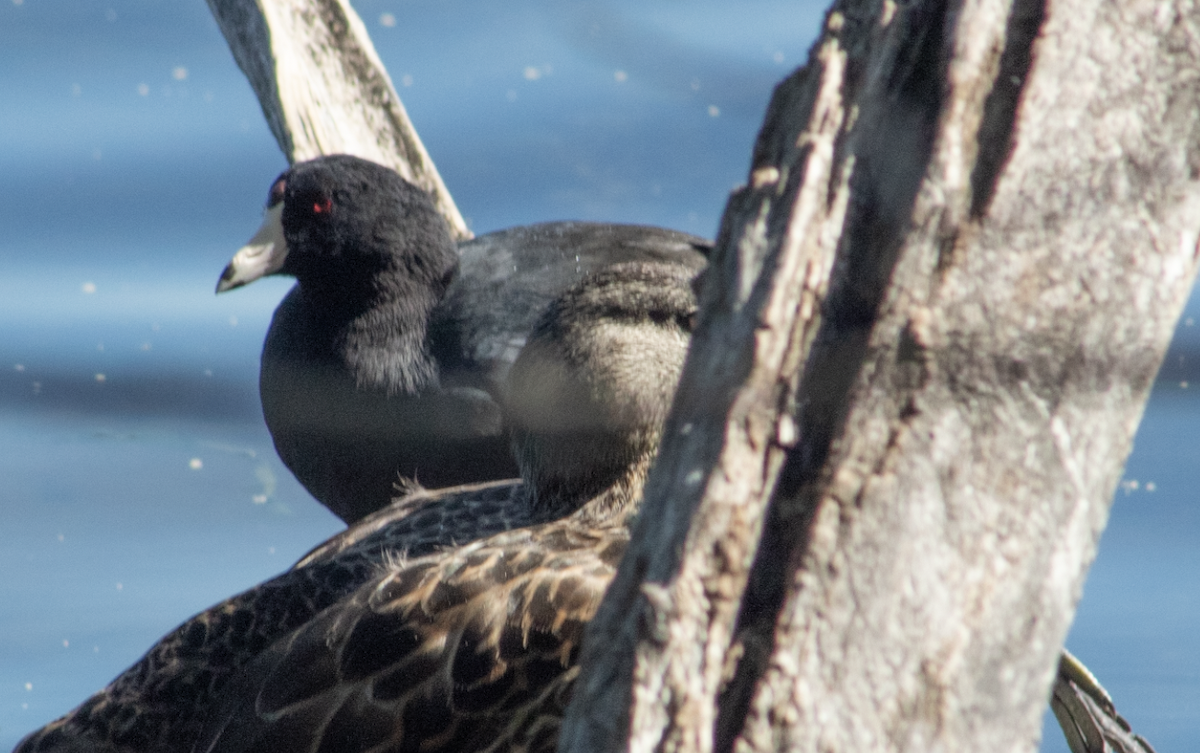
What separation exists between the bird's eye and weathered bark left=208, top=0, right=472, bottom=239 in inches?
6.5

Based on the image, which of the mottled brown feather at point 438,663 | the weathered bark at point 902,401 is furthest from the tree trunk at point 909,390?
the mottled brown feather at point 438,663

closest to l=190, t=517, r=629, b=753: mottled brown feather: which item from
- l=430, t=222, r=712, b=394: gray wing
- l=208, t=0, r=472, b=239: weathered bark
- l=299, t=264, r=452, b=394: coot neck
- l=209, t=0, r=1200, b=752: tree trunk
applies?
l=209, t=0, r=1200, b=752: tree trunk

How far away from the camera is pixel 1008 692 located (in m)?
0.88

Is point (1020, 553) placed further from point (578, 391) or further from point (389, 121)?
point (389, 121)

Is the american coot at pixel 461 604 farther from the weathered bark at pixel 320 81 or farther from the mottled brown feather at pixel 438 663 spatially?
the weathered bark at pixel 320 81

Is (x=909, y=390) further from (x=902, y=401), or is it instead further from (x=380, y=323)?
(x=380, y=323)

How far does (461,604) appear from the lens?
1470 millimetres

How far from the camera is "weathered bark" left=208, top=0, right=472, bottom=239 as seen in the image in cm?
292

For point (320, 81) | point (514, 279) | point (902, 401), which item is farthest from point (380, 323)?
point (902, 401)

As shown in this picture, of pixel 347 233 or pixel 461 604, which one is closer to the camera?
pixel 461 604

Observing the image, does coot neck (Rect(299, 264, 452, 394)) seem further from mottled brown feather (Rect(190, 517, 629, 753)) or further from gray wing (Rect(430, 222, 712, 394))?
mottled brown feather (Rect(190, 517, 629, 753))

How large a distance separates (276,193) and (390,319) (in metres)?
0.35

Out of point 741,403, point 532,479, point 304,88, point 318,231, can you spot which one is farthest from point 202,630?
point 304,88

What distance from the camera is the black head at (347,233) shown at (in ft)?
9.20
